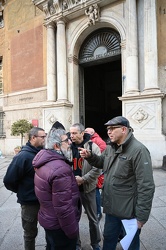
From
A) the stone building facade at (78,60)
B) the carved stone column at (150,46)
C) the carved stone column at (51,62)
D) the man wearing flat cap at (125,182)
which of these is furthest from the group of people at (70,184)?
the carved stone column at (51,62)

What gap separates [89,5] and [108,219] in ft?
30.1

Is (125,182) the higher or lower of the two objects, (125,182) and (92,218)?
the higher

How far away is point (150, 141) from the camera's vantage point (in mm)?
7078

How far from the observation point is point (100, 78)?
54.7 ft

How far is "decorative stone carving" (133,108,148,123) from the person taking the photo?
7285 mm

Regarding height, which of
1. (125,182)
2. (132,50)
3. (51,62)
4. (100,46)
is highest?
(100,46)

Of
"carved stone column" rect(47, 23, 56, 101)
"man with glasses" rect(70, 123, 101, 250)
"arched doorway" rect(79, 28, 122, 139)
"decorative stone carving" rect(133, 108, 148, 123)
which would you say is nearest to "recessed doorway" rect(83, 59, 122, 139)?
"arched doorway" rect(79, 28, 122, 139)

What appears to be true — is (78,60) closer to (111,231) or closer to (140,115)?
(140,115)

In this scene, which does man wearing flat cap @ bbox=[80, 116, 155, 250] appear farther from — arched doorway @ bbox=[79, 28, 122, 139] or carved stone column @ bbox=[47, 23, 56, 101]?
carved stone column @ bbox=[47, 23, 56, 101]

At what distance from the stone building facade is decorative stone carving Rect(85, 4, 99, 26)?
0.04 meters

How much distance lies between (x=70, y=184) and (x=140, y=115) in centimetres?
612

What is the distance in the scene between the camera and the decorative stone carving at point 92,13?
8709 millimetres

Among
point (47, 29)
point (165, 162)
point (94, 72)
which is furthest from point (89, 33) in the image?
point (165, 162)

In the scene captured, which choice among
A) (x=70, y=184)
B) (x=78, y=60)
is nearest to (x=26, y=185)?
(x=70, y=184)
